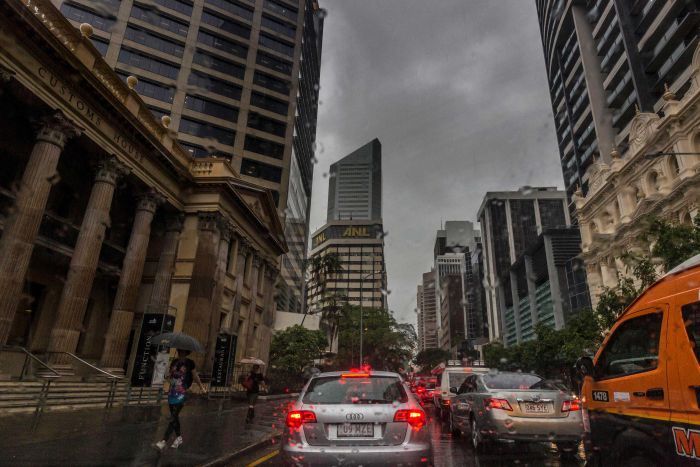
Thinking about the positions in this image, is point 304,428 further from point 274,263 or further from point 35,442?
point 274,263

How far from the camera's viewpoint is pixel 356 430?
180 inches

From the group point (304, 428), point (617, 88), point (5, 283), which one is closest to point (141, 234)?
point (5, 283)

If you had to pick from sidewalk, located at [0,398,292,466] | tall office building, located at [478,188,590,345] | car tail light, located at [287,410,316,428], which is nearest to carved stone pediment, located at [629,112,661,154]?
tall office building, located at [478,188,590,345]

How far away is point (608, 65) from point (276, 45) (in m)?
43.6

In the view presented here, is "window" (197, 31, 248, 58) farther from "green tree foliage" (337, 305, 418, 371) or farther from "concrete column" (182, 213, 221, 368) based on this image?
"green tree foliage" (337, 305, 418, 371)

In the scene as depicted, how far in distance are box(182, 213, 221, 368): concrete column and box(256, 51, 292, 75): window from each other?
33.6 meters

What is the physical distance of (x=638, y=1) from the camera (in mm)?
46750

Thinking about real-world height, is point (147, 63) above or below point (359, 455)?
above

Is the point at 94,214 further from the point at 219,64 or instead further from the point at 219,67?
the point at 219,64

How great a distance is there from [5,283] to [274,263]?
22517mm

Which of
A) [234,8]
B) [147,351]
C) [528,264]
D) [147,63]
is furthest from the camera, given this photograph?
[528,264]

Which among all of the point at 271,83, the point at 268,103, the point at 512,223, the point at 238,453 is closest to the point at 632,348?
the point at 238,453

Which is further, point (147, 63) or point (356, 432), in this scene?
point (147, 63)

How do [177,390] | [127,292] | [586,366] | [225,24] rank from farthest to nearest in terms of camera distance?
1. [225,24]
2. [127,292]
3. [177,390]
4. [586,366]
